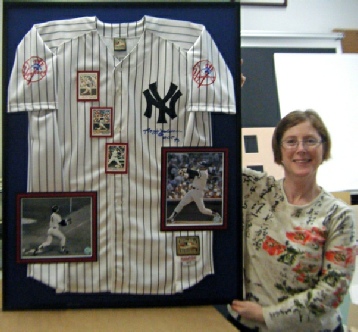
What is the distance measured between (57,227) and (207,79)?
0.71 metres

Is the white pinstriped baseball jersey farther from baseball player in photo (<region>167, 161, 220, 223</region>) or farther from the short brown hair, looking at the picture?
the short brown hair

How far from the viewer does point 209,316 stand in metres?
1.37

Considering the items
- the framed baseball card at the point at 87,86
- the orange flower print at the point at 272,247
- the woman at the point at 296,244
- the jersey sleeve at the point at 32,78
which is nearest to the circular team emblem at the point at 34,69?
the jersey sleeve at the point at 32,78

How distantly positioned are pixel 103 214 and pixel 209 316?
0.49 metres

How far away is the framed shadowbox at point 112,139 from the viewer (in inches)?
53.7

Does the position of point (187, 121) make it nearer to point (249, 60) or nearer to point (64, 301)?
point (64, 301)

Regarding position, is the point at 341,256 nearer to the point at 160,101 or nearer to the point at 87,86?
the point at 160,101

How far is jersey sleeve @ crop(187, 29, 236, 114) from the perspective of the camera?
54.6 inches

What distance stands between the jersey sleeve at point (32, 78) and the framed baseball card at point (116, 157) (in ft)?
0.76

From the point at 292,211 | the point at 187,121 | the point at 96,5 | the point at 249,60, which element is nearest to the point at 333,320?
the point at 292,211

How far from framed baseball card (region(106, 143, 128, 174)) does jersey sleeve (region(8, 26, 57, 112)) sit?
23cm

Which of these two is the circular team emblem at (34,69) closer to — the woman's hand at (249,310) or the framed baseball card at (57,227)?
the framed baseball card at (57,227)

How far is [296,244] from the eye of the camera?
4.39 feet

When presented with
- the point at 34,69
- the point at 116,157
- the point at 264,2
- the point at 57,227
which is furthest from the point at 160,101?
the point at 264,2
